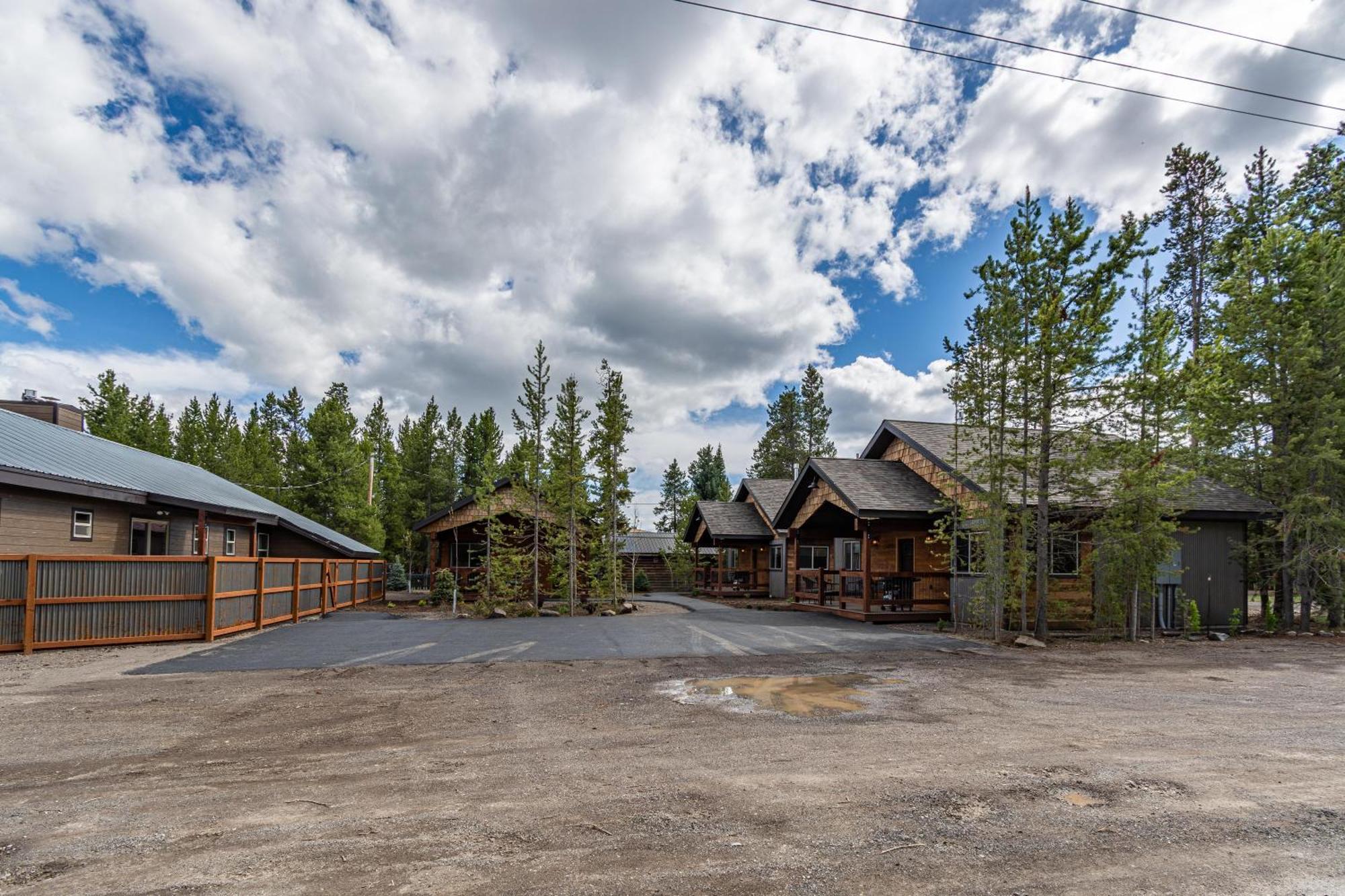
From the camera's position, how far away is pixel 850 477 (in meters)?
19.0

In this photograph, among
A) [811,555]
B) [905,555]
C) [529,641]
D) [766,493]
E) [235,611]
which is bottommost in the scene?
[529,641]

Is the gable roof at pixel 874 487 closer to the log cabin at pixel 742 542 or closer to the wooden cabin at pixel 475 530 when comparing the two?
the log cabin at pixel 742 542

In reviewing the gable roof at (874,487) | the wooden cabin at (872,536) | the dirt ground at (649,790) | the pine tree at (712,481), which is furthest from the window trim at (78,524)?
the pine tree at (712,481)

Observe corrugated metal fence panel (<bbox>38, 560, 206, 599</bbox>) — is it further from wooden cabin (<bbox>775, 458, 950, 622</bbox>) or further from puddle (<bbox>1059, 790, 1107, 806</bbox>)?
wooden cabin (<bbox>775, 458, 950, 622</bbox>)

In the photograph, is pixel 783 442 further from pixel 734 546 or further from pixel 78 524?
pixel 78 524

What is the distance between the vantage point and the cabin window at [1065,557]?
595 inches

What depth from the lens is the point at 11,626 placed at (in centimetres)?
1027

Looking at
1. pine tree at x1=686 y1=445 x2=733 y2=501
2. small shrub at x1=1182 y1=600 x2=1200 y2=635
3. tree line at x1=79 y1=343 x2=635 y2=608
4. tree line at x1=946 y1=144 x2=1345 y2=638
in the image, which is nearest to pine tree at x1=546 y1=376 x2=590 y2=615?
tree line at x1=79 y1=343 x2=635 y2=608

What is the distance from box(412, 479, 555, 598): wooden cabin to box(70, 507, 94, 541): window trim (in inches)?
363

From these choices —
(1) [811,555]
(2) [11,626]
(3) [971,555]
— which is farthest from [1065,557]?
(2) [11,626]

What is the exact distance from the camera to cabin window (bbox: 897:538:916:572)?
19328mm

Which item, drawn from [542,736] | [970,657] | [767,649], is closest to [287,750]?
[542,736]

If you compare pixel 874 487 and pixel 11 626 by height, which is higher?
pixel 874 487

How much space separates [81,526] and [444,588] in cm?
1037
